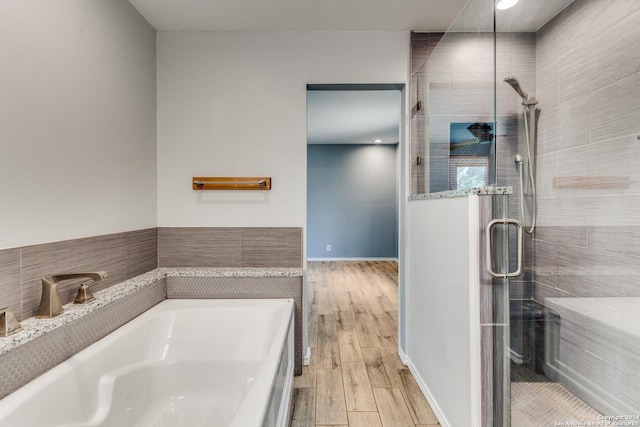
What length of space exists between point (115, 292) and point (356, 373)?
61.9 inches

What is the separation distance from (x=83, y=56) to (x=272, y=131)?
1.12 meters

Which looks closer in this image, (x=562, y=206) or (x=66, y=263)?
(x=562, y=206)

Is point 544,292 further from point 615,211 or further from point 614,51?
point 614,51

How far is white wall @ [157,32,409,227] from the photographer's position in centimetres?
234

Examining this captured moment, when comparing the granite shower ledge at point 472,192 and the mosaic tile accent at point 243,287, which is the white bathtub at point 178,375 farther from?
the granite shower ledge at point 472,192

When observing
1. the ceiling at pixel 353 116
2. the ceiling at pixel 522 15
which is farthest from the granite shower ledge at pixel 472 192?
the ceiling at pixel 353 116

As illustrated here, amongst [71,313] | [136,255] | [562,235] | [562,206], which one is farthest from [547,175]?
[136,255]

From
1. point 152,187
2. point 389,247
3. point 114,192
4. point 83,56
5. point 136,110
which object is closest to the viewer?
point 83,56

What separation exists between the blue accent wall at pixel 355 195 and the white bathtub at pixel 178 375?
439 cm

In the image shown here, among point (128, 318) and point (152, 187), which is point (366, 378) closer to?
point (128, 318)

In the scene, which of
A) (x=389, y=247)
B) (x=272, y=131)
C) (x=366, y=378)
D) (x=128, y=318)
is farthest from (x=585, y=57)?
(x=389, y=247)

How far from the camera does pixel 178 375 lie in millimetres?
1662

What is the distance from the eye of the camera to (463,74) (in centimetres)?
175

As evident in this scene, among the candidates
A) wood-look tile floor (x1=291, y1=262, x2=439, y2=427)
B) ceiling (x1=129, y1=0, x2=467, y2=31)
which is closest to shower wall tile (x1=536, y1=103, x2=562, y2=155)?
ceiling (x1=129, y1=0, x2=467, y2=31)
